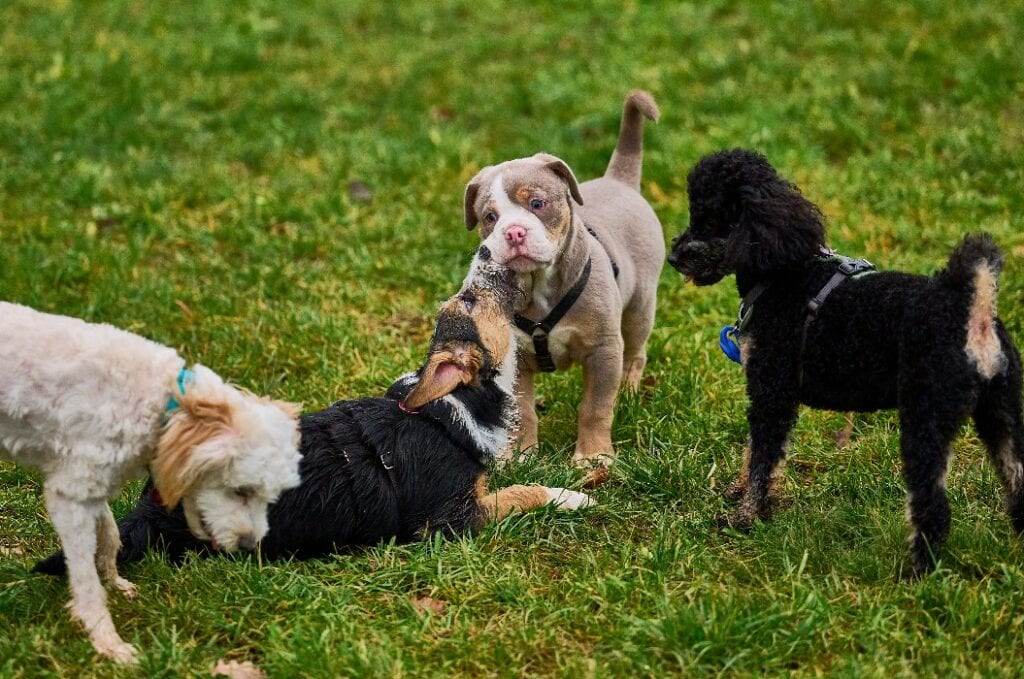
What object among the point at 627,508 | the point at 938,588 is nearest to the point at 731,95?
the point at 627,508

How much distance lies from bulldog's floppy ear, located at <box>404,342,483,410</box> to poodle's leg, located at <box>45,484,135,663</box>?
1.22m

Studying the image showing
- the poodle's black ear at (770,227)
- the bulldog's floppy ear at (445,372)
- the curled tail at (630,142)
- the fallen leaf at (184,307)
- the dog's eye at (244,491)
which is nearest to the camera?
the dog's eye at (244,491)

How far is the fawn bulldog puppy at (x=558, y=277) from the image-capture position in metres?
4.96

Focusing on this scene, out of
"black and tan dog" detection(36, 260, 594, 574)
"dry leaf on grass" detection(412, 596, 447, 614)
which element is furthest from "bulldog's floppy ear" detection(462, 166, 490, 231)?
"dry leaf on grass" detection(412, 596, 447, 614)

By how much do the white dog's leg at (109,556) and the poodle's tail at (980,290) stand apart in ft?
10.0

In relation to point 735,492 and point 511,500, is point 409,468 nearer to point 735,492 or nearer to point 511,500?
point 511,500

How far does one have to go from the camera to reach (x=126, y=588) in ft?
13.4

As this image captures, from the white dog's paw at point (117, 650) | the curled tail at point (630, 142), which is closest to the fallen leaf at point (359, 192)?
the curled tail at point (630, 142)

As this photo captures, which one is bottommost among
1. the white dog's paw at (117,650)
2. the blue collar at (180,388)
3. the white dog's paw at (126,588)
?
the white dog's paw at (117,650)

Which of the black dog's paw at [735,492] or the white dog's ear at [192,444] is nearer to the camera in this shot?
the white dog's ear at [192,444]

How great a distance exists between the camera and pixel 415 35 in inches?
455

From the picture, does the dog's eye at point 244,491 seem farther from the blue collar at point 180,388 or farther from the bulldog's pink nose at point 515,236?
the bulldog's pink nose at point 515,236

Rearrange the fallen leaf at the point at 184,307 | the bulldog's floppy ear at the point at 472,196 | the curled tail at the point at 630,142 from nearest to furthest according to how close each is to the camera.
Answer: the bulldog's floppy ear at the point at 472,196
the curled tail at the point at 630,142
the fallen leaf at the point at 184,307

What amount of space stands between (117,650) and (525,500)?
5.43 ft
